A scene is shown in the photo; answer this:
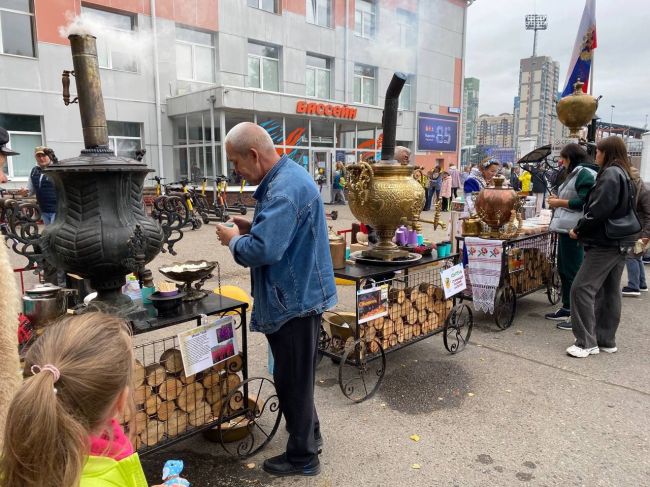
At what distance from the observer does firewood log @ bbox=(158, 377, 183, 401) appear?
2342mm

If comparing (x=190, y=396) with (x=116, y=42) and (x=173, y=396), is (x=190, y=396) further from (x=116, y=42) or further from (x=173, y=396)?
(x=116, y=42)

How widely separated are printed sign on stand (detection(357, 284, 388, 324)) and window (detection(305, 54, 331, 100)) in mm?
16305

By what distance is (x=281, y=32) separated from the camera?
1703cm

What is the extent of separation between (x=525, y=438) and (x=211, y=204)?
39.2 feet

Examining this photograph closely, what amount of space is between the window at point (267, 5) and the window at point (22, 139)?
8102mm

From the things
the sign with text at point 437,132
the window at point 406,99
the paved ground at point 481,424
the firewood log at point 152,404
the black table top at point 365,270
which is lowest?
the paved ground at point 481,424

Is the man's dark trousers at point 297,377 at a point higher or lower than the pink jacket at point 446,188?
lower

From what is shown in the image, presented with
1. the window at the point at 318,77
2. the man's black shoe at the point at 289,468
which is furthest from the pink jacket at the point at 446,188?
the man's black shoe at the point at 289,468

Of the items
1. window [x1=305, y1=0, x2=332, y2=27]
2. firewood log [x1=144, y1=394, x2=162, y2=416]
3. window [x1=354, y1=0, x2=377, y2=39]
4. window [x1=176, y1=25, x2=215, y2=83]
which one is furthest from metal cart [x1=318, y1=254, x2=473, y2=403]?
window [x1=354, y1=0, x2=377, y2=39]

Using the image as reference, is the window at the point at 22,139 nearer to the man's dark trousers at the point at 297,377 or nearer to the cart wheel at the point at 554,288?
the cart wheel at the point at 554,288

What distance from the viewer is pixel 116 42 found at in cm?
1376

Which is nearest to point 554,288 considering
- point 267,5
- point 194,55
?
point 194,55

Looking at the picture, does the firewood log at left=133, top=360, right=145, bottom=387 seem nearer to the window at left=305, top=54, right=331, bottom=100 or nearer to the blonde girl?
the blonde girl

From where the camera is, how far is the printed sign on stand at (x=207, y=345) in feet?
7.44
